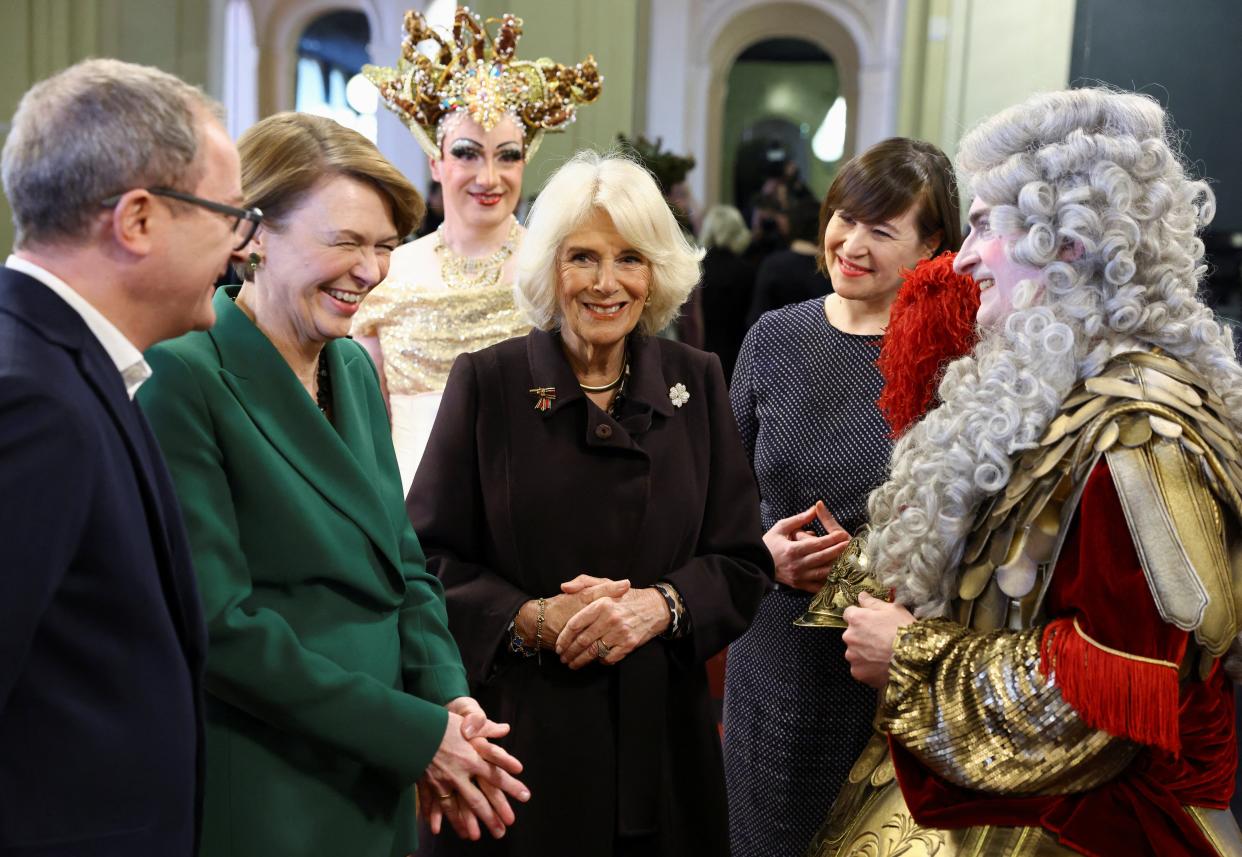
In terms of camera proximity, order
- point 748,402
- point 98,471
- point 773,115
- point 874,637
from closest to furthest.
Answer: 1. point 98,471
2. point 874,637
3. point 748,402
4. point 773,115

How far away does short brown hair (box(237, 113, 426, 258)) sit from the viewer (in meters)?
1.77

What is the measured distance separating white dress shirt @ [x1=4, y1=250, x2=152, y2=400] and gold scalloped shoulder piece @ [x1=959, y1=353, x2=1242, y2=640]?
45.6 inches

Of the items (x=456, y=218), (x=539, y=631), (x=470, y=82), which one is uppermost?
(x=470, y=82)

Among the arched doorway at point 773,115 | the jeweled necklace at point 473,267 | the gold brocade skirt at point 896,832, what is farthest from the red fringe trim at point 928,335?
the arched doorway at point 773,115

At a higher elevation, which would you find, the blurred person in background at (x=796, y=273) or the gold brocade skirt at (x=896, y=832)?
the blurred person in background at (x=796, y=273)

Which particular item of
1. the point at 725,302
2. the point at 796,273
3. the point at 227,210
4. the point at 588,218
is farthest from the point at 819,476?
the point at 725,302

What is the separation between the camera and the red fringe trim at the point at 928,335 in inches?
84.1

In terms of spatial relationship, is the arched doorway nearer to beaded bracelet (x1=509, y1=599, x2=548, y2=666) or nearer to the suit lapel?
beaded bracelet (x1=509, y1=599, x2=548, y2=666)

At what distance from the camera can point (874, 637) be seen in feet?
6.29

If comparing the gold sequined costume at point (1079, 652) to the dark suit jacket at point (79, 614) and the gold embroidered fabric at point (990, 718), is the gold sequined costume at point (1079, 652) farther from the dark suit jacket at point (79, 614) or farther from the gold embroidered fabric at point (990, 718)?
the dark suit jacket at point (79, 614)

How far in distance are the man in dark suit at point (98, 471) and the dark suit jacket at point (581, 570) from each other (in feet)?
2.80

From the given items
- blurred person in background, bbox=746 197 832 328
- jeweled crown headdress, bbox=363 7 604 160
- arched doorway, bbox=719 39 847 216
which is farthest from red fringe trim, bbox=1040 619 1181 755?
arched doorway, bbox=719 39 847 216

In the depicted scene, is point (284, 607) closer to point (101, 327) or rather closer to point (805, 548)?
point (101, 327)

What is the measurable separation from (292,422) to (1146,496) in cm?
113
